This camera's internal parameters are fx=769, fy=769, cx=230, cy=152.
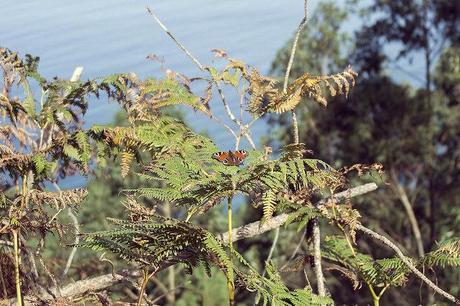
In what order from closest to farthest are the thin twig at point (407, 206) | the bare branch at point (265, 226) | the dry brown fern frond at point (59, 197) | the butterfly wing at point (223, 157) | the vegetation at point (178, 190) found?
the vegetation at point (178, 190) → the butterfly wing at point (223, 157) → the dry brown fern frond at point (59, 197) → the bare branch at point (265, 226) → the thin twig at point (407, 206)

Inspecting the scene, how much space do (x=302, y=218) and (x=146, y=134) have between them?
0.76 metres

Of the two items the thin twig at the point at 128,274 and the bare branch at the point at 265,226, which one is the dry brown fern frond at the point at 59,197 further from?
the bare branch at the point at 265,226

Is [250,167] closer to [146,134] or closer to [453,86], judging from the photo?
[146,134]

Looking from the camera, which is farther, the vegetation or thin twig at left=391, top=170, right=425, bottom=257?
thin twig at left=391, top=170, right=425, bottom=257

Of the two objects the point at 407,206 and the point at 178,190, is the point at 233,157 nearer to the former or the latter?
the point at 178,190

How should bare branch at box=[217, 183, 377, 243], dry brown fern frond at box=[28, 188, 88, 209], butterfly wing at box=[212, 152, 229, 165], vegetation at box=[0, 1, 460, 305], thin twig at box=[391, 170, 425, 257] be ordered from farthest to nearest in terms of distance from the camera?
thin twig at box=[391, 170, 425, 257]
bare branch at box=[217, 183, 377, 243]
dry brown fern frond at box=[28, 188, 88, 209]
butterfly wing at box=[212, 152, 229, 165]
vegetation at box=[0, 1, 460, 305]

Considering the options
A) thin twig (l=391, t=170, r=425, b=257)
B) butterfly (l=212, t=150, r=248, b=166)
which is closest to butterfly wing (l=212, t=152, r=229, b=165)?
butterfly (l=212, t=150, r=248, b=166)

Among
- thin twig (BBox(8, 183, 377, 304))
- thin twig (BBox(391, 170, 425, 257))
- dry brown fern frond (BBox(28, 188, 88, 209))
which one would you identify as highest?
dry brown fern frond (BBox(28, 188, 88, 209))

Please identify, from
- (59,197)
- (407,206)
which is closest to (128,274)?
(59,197)

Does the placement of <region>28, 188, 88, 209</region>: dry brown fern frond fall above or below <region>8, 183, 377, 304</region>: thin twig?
above

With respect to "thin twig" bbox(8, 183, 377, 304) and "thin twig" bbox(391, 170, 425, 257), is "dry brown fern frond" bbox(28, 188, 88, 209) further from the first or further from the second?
"thin twig" bbox(391, 170, 425, 257)

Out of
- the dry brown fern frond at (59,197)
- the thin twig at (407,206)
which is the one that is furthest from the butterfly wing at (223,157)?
the thin twig at (407,206)

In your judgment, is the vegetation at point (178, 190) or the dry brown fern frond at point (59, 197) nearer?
the vegetation at point (178, 190)

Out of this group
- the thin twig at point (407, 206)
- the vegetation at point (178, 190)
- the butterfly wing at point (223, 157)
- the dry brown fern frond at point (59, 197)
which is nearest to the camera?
the vegetation at point (178, 190)
